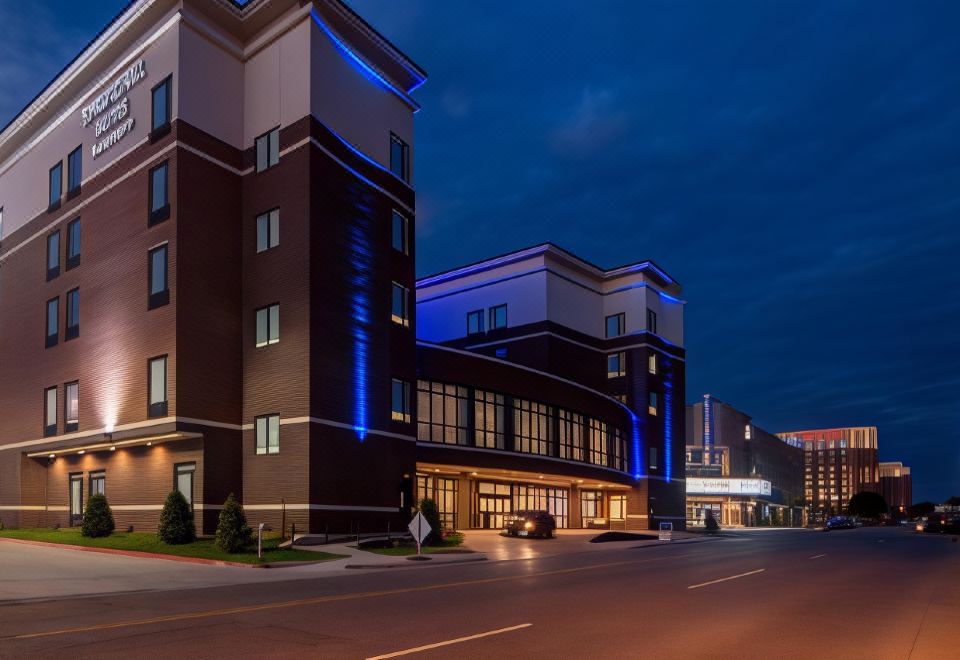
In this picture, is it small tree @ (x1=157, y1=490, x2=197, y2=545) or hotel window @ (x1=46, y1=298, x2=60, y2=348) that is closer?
small tree @ (x1=157, y1=490, x2=197, y2=545)

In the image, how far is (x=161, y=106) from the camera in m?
39.5

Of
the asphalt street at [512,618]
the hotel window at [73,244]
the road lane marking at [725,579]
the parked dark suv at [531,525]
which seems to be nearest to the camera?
the asphalt street at [512,618]

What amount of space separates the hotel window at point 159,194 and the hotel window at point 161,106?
1.70 metres

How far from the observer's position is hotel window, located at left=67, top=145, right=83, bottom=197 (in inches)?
1780

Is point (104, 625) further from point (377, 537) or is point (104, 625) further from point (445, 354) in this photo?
point (445, 354)

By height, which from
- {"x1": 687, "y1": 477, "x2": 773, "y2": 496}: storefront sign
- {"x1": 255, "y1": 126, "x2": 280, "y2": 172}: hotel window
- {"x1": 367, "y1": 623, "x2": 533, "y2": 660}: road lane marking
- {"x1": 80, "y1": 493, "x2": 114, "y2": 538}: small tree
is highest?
{"x1": 255, "y1": 126, "x2": 280, "y2": 172}: hotel window

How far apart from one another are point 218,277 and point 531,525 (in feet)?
69.3

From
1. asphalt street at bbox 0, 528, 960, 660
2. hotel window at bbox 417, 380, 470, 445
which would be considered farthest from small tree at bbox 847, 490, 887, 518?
asphalt street at bbox 0, 528, 960, 660

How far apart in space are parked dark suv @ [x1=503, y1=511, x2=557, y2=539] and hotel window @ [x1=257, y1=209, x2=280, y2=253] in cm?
2023

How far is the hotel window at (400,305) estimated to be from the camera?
142 feet

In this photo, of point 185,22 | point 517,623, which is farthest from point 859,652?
point 185,22

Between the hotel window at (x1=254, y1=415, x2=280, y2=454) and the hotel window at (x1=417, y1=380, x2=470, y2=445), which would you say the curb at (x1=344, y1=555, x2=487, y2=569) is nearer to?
the hotel window at (x1=254, y1=415, x2=280, y2=454)

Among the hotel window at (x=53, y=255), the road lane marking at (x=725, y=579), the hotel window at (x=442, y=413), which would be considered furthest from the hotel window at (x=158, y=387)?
the road lane marking at (x=725, y=579)

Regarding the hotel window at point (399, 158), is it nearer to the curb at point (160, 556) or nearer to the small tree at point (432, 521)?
the small tree at point (432, 521)
